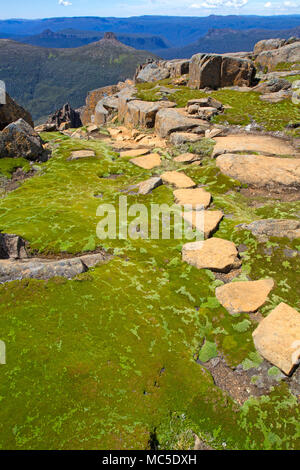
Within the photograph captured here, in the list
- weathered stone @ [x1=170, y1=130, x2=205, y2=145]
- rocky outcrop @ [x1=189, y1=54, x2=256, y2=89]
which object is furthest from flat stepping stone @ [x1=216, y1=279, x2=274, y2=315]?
rocky outcrop @ [x1=189, y1=54, x2=256, y2=89]

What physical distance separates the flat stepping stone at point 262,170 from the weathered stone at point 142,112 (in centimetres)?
1960

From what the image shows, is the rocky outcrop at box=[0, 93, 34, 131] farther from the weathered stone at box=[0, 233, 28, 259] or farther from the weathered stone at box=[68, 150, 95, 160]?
the weathered stone at box=[0, 233, 28, 259]

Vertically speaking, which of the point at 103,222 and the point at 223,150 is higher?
the point at 223,150

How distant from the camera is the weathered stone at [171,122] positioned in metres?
39.4

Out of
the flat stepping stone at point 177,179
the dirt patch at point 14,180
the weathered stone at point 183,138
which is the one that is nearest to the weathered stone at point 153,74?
the weathered stone at point 183,138

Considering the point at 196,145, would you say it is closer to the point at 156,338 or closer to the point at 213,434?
the point at 156,338

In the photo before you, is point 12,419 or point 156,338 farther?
point 156,338

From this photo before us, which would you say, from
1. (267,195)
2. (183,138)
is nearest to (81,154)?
(183,138)

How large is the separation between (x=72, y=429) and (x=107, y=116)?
6946 centimetres

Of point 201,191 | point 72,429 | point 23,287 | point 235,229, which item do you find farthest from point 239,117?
point 72,429

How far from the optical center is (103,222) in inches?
834

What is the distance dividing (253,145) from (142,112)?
2050 centimetres

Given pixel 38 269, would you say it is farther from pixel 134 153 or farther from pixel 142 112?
pixel 142 112

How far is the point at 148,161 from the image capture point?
33.7 metres
